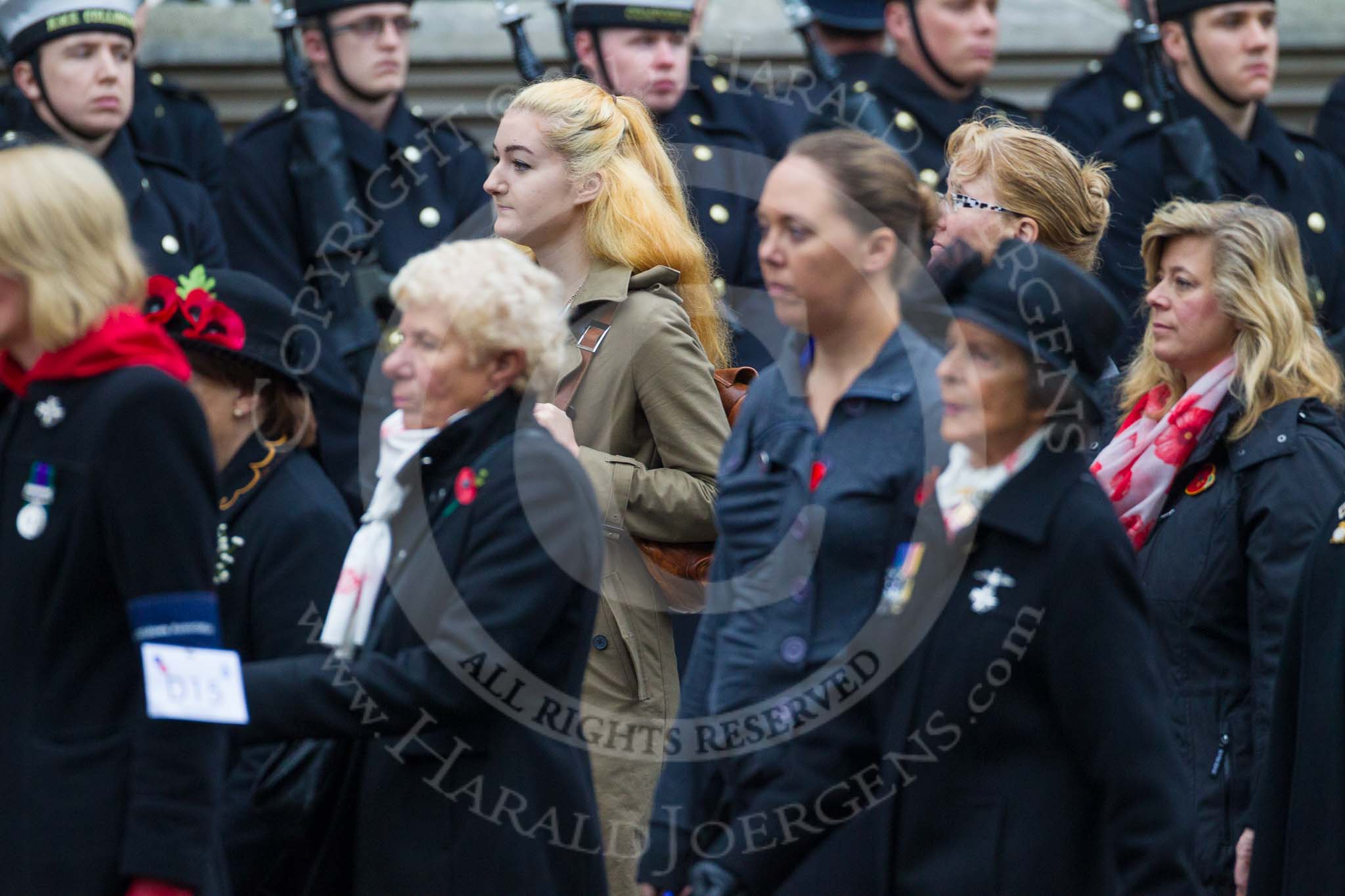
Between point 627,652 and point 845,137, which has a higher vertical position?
point 845,137

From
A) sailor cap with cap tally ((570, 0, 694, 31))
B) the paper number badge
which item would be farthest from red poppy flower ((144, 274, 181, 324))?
sailor cap with cap tally ((570, 0, 694, 31))

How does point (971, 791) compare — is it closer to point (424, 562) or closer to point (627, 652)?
point (424, 562)

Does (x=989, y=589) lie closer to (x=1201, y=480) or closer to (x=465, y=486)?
(x=465, y=486)

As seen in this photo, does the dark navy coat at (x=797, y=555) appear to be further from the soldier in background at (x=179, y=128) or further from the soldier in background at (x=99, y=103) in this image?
the soldier in background at (x=179, y=128)

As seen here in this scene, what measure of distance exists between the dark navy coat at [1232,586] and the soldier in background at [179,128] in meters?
3.77

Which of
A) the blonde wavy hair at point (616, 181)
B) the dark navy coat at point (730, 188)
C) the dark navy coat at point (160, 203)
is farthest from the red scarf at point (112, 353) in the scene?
the dark navy coat at point (160, 203)

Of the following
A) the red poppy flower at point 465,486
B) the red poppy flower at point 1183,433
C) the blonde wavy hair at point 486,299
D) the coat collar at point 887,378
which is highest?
the blonde wavy hair at point 486,299

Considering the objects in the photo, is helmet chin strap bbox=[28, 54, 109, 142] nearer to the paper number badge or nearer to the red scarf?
the red scarf

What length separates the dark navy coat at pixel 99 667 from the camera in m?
2.98

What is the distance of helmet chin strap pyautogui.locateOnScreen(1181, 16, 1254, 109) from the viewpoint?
6.81 meters

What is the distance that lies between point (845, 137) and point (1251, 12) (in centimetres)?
365

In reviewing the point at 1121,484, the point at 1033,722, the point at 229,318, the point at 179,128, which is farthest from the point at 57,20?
the point at 1033,722

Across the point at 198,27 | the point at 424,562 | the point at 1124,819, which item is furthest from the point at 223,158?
the point at 1124,819

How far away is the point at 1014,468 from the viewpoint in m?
3.17
